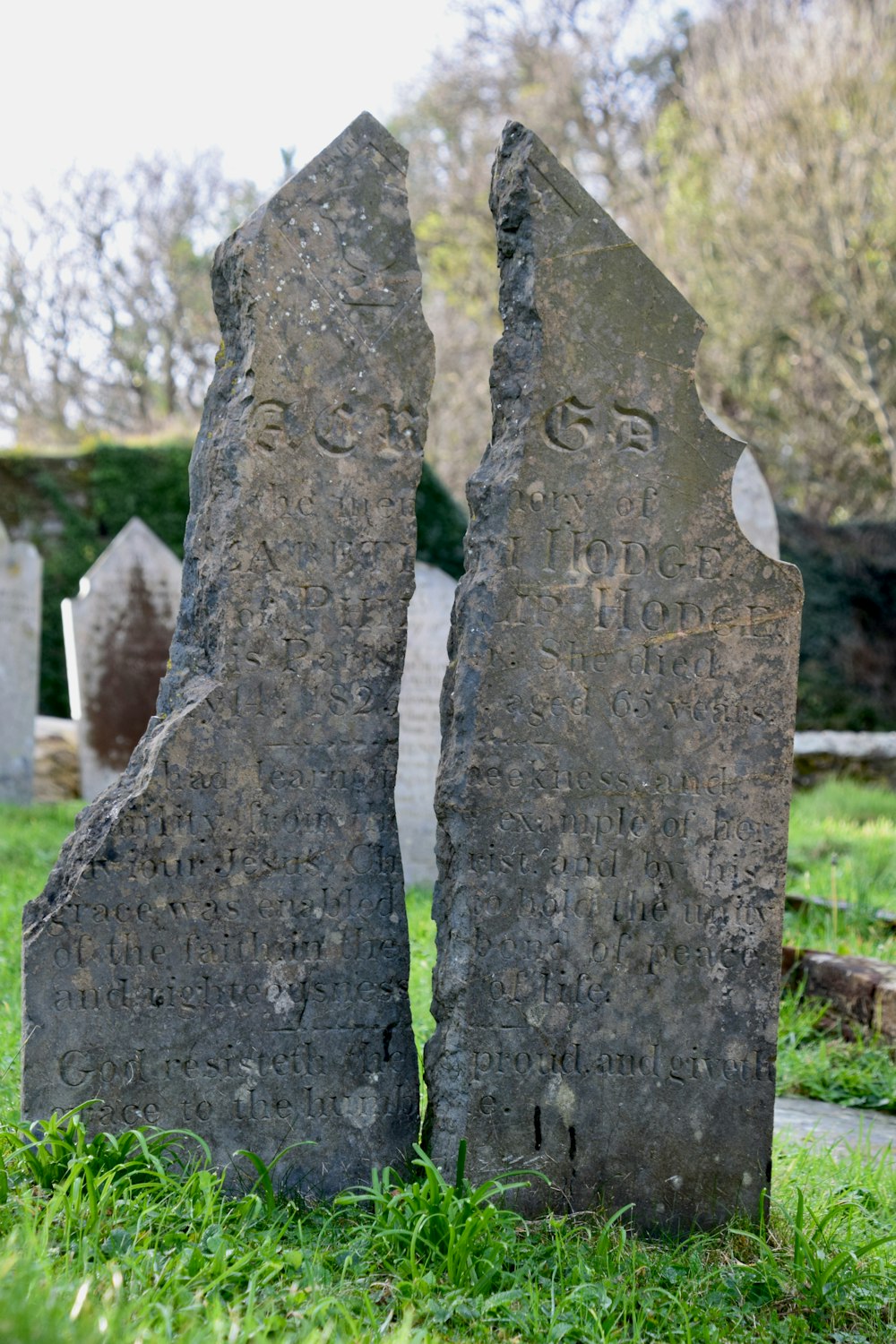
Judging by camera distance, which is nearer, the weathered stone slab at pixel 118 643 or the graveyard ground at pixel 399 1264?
the graveyard ground at pixel 399 1264

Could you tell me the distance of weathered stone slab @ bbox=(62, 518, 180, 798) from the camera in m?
10.0

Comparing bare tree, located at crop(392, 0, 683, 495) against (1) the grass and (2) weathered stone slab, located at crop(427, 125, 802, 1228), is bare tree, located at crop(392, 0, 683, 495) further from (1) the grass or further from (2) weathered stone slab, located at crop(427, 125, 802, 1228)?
(2) weathered stone slab, located at crop(427, 125, 802, 1228)

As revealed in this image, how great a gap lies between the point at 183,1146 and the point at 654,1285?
1204mm

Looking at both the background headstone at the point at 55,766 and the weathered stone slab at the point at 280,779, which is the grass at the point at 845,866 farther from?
the background headstone at the point at 55,766

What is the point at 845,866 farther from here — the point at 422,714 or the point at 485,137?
the point at 485,137

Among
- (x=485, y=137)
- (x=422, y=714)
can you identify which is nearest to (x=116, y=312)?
(x=485, y=137)

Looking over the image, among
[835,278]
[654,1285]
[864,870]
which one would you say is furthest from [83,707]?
[835,278]

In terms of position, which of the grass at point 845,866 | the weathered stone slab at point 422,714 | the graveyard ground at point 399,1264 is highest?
the weathered stone slab at point 422,714

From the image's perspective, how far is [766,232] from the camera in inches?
623

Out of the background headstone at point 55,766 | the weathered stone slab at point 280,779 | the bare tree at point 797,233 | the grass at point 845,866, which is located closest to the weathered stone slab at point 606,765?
the weathered stone slab at point 280,779

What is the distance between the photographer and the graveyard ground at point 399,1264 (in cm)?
237

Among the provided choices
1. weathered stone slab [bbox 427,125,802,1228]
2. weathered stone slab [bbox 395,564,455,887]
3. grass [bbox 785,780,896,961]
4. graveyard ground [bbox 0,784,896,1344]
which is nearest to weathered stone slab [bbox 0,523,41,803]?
weathered stone slab [bbox 395,564,455,887]

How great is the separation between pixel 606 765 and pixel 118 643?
24.9ft

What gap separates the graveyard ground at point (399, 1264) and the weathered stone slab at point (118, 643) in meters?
6.77
